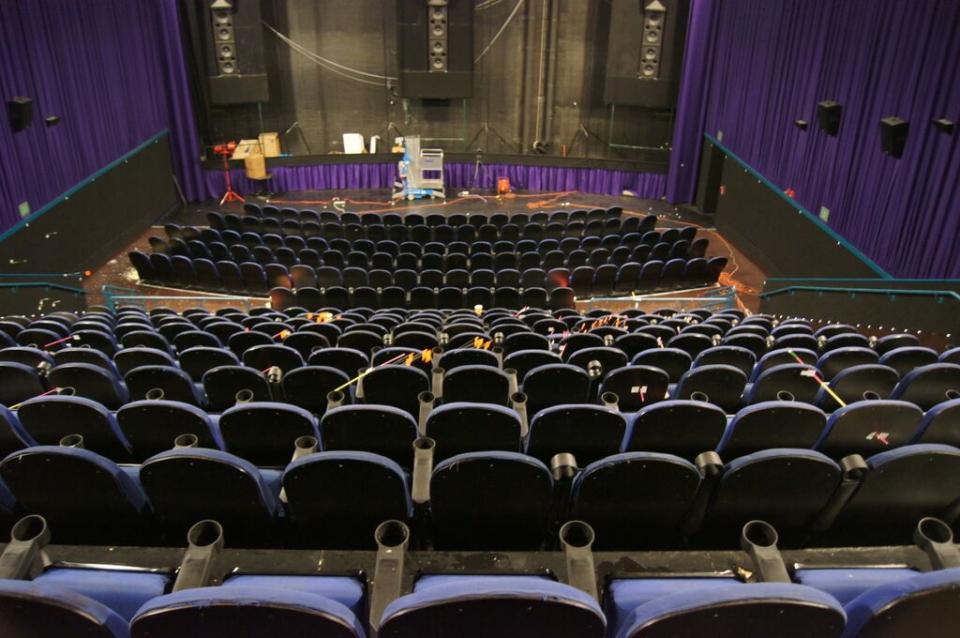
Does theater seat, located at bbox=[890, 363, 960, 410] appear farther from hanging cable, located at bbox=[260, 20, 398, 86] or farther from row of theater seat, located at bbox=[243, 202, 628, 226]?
hanging cable, located at bbox=[260, 20, 398, 86]

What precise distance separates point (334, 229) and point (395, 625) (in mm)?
11979

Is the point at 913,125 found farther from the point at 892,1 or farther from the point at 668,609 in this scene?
the point at 668,609

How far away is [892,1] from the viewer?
9.40m

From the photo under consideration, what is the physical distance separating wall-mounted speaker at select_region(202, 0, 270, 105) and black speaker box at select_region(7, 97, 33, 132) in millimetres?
6365

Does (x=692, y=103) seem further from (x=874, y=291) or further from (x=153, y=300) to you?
(x=153, y=300)

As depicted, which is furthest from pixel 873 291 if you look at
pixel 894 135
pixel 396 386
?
pixel 396 386

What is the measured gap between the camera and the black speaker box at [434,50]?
16859 millimetres

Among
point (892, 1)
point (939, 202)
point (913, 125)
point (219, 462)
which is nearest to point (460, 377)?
point (219, 462)

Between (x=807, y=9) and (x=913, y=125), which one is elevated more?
(x=807, y=9)

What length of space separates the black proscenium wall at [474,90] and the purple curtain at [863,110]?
4198mm

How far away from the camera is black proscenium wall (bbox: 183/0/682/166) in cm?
1775

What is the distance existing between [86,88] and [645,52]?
1222cm

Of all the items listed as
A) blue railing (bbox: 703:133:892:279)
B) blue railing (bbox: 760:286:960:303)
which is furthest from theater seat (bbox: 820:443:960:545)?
blue railing (bbox: 703:133:892:279)

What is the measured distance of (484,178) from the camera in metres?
18.1
